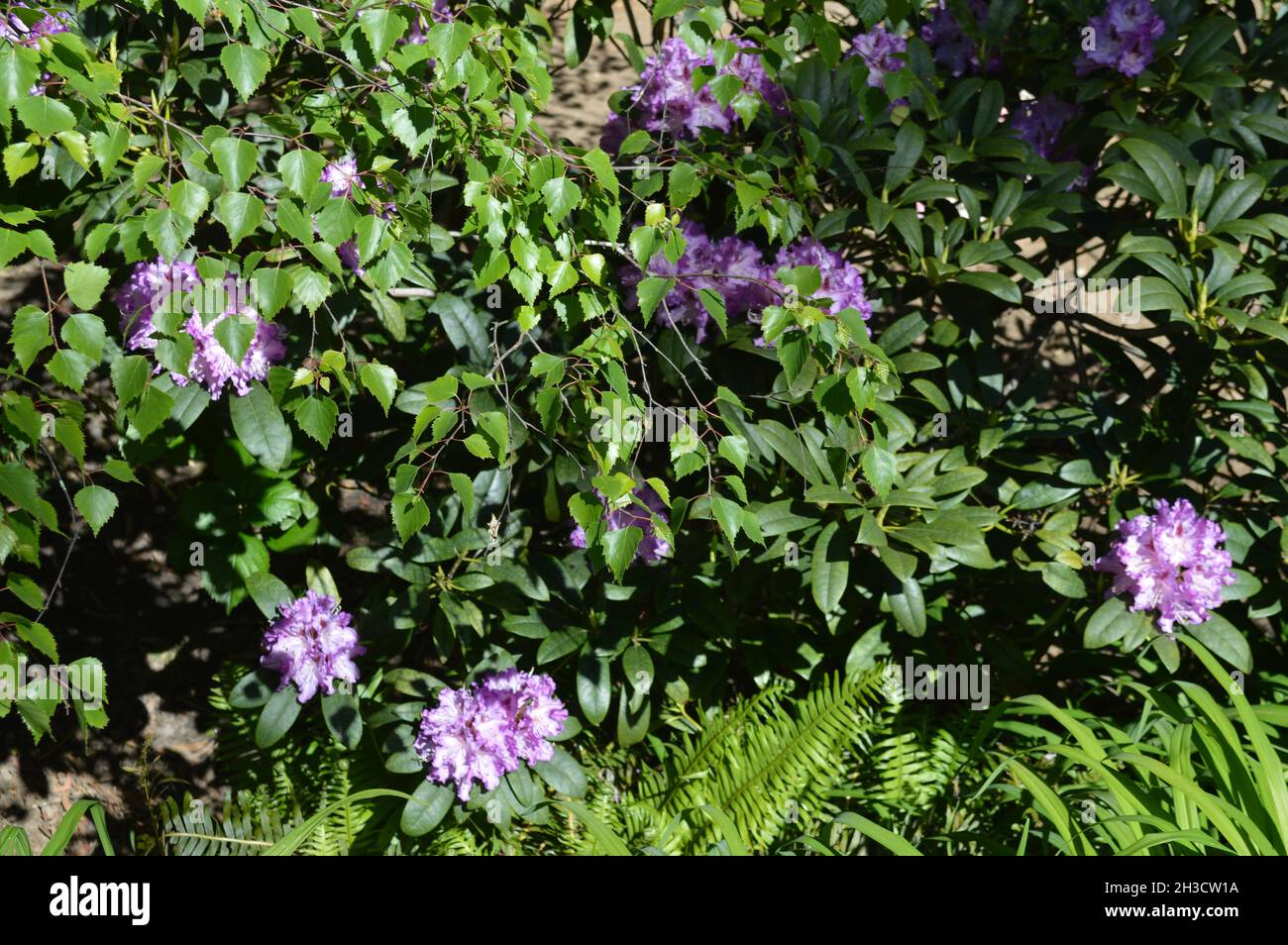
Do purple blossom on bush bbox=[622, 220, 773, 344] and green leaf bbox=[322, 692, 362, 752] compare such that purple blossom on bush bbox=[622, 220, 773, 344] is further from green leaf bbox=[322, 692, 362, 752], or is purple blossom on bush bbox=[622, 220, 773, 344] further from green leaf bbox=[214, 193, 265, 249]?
green leaf bbox=[322, 692, 362, 752]

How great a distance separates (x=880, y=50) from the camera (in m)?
2.79

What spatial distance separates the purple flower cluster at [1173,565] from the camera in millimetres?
2420

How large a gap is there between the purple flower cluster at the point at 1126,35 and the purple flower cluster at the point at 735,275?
790mm

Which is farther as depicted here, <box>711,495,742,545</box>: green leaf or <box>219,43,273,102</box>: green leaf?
<box>711,495,742,545</box>: green leaf

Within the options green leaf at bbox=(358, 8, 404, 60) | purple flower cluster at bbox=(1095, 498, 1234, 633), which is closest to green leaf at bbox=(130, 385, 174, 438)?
green leaf at bbox=(358, 8, 404, 60)

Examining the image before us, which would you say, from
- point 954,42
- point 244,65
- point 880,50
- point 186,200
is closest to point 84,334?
point 186,200

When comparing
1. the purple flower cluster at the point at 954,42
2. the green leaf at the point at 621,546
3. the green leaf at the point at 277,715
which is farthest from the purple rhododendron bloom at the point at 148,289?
the purple flower cluster at the point at 954,42

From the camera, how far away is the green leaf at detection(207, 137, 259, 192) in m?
1.85

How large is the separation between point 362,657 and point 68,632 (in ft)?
2.90

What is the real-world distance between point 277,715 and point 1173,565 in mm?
1894

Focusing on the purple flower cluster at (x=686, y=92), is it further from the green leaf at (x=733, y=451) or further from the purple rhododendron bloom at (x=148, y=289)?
the purple rhododendron bloom at (x=148, y=289)

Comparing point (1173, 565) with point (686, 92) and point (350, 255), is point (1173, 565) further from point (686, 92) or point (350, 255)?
point (350, 255)

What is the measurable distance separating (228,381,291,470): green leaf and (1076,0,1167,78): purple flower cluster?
194cm
